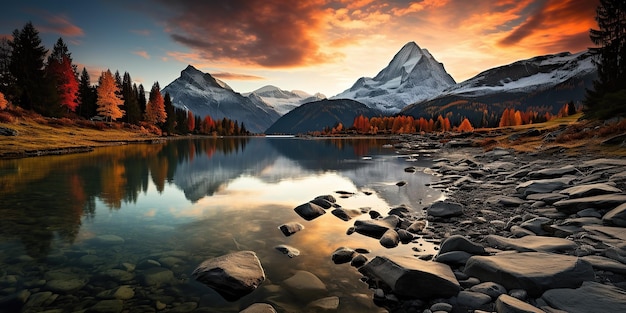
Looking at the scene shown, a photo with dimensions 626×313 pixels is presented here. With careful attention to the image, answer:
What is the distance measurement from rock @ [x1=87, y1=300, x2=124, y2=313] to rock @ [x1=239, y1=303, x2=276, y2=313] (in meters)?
3.09

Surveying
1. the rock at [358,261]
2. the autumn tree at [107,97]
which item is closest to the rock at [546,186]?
the rock at [358,261]

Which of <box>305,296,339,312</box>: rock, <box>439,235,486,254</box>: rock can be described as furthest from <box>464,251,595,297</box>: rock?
<box>305,296,339,312</box>: rock

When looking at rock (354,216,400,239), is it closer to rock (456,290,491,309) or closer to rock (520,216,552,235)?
rock (520,216,552,235)

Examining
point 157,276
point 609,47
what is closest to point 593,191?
point 157,276

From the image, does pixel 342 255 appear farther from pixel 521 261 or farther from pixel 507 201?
pixel 507 201

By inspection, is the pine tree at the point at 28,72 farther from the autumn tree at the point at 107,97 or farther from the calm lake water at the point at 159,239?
the calm lake water at the point at 159,239

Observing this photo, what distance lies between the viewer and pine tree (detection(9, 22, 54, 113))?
261ft

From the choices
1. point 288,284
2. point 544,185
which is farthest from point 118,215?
point 544,185

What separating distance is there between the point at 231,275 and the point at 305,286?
2021 millimetres

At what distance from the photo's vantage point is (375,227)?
1234 centimetres

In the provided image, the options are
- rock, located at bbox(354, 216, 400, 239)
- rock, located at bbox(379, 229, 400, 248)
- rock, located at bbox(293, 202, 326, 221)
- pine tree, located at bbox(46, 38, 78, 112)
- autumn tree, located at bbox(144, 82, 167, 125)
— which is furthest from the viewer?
autumn tree, located at bbox(144, 82, 167, 125)

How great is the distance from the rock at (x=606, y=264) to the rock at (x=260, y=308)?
727 centimetres

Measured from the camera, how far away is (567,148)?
30812 mm

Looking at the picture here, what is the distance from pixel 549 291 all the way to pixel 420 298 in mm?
2548
